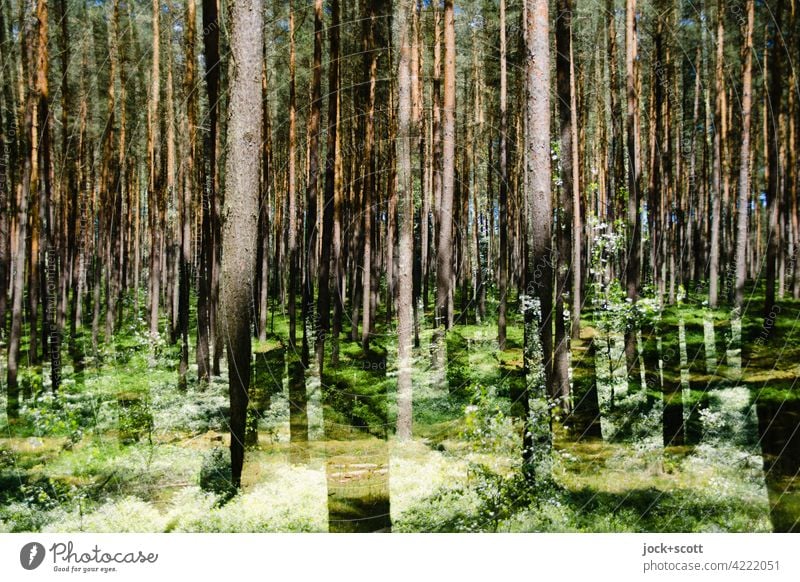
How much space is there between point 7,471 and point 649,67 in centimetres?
918

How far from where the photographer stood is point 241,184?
5.19m

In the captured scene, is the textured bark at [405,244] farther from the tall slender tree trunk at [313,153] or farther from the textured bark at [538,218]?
the textured bark at [538,218]

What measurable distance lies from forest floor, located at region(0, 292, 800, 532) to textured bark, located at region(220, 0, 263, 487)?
594mm

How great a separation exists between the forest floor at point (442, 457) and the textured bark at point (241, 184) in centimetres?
59

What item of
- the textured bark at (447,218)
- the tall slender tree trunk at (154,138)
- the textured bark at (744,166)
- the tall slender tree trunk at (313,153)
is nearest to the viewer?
Result: the textured bark at (744,166)

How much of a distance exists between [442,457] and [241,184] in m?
3.58

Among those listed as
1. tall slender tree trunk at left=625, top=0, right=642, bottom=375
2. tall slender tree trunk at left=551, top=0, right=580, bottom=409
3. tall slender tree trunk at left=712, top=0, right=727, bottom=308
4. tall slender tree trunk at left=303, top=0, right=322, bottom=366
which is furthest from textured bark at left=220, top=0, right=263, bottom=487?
tall slender tree trunk at left=712, top=0, right=727, bottom=308

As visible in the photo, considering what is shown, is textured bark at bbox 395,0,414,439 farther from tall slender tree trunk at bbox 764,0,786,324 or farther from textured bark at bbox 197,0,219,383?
tall slender tree trunk at bbox 764,0,786,324

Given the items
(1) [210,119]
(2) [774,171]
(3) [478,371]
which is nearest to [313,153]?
(1) [210,119]

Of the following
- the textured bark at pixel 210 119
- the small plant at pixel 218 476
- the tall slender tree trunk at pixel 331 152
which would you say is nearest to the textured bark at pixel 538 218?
the tall slender tree trunk at pixel 331 152

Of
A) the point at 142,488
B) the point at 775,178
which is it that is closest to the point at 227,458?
the point at 142,488

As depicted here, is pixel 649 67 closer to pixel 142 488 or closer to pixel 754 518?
pixel 754 518

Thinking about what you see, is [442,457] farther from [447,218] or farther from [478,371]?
[447,218]

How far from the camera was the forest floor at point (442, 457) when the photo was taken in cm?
495
